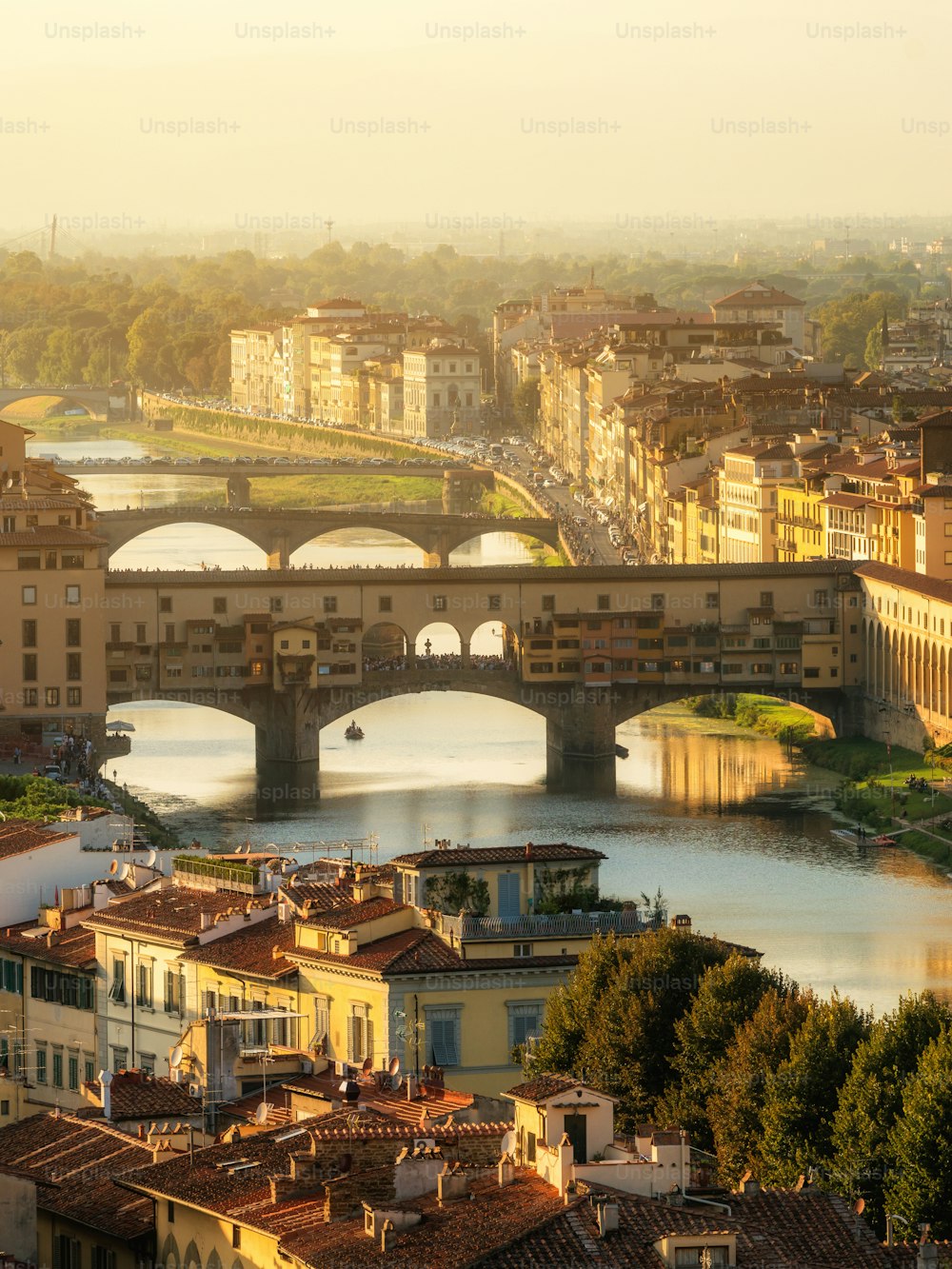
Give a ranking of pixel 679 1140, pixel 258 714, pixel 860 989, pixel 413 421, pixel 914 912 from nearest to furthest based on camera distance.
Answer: pixel 679 1140 → pixel 860 989 → pixel 914 912 → pixel 258 714 → pixel 413 421

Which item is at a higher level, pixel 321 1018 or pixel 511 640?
pixel 511 640

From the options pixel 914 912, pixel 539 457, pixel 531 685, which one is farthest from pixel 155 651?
pixel 539 457

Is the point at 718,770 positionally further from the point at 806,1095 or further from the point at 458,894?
the point at 806,1095

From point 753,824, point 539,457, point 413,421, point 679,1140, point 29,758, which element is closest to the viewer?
point 679,1140

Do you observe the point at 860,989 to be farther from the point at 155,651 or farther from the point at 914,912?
the point at 155,651

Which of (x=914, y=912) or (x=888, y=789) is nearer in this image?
(x=914, y=912)

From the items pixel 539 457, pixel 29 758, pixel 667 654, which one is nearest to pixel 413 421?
pixel 539 457

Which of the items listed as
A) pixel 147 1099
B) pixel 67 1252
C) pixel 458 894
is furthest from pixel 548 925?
pixel 67 1252
